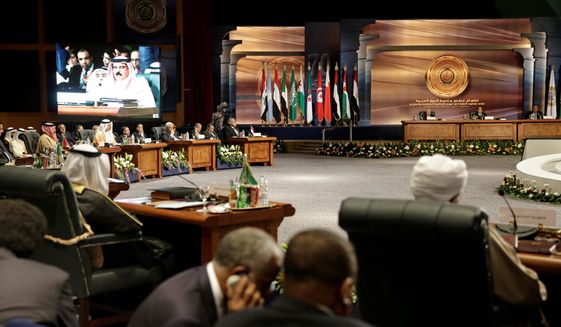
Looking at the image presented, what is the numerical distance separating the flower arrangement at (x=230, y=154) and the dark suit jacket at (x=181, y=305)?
1307 centimetres

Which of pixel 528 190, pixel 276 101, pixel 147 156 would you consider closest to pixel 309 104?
pixel 276 101

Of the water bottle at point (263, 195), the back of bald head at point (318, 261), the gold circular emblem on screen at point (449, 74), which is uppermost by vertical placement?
the gold circular emblem on screen at point (449, 74)

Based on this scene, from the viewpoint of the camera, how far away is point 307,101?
20719mm

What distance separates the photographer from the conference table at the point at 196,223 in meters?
4.48

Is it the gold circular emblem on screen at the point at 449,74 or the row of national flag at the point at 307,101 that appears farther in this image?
the gold circular emblem on screen at the point at 449,74

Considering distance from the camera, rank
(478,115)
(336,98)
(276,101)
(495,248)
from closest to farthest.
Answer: (495,248)
(478,115)
(336,98)
(276,101)

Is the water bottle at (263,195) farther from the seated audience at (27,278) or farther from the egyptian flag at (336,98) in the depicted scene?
the egyptian flag at (336,98)

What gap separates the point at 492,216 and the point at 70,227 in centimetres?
588

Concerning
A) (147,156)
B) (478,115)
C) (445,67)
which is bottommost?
(147,156)

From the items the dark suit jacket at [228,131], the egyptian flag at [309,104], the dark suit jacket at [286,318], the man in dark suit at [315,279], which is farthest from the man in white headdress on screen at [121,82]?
the dark suit jacket at [286,318]

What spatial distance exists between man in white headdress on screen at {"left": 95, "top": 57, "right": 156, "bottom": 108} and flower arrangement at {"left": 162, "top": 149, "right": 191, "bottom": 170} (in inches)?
A: 115

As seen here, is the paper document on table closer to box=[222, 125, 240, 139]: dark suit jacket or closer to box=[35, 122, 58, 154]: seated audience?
box=[35, 122, 58, 154]: seated audience

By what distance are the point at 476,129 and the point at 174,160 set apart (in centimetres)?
890

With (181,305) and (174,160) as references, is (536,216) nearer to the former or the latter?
(181,305)
